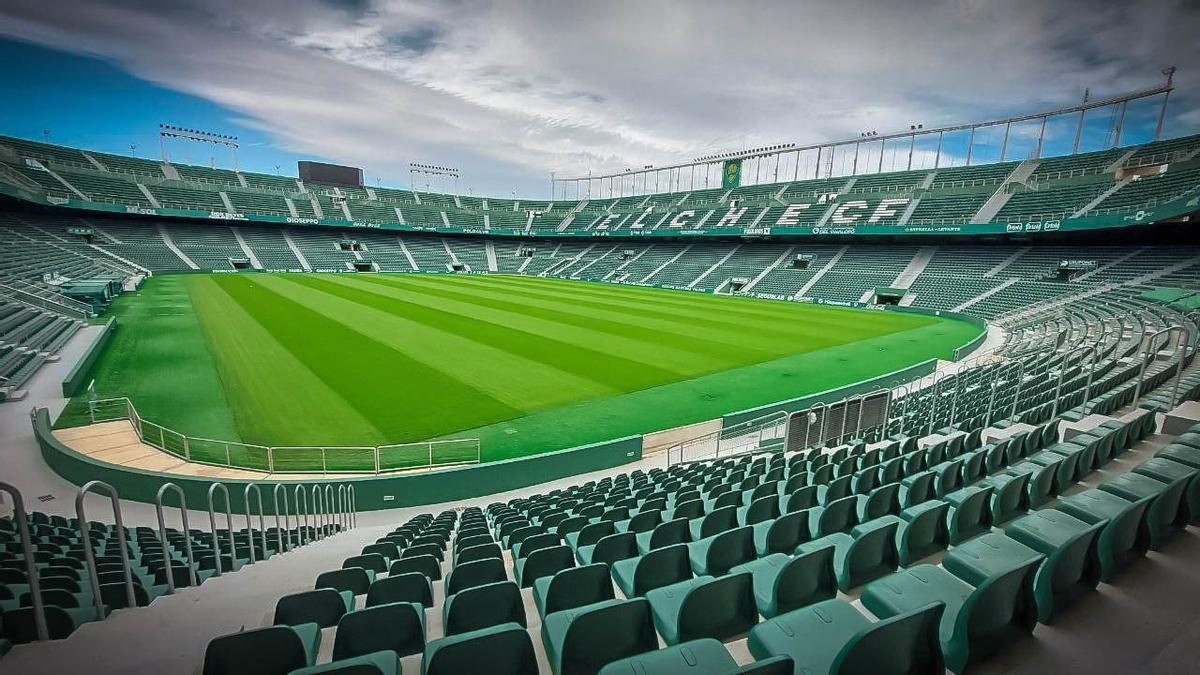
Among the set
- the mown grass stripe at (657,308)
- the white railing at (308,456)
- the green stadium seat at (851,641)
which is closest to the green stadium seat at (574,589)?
the green stadium seat at (851,641)

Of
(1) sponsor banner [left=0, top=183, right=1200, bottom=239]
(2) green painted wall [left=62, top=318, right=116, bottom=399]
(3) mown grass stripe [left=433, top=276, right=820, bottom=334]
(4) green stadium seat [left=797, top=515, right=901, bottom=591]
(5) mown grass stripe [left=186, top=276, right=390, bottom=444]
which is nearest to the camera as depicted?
(4) green stadium seat [left=797, top=515, right=901, bottom=591]

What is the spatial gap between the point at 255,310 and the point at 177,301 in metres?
6.92

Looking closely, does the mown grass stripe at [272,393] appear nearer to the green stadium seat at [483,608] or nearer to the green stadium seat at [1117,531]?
the green stadium seat at [483,608]

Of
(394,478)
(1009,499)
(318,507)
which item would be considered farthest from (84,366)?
(1009,499)

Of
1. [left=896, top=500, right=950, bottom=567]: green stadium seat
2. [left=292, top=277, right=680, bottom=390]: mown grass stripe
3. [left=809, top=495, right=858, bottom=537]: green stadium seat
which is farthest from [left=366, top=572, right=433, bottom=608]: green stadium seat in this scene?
[left=292, top=277, right=680, bottom=390]: mown grass stripe

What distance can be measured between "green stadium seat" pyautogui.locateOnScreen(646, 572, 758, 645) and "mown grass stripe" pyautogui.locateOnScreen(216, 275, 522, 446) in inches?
423

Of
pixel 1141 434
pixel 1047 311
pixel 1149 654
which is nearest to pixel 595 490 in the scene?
pixel 1149 654

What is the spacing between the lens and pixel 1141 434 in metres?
7.28

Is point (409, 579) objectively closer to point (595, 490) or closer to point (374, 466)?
point (595, 490)

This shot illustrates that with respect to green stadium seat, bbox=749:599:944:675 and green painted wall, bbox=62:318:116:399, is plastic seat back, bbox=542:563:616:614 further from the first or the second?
green painted wall, bbox=62:318:116:399

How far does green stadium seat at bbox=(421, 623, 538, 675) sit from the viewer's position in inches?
91.8

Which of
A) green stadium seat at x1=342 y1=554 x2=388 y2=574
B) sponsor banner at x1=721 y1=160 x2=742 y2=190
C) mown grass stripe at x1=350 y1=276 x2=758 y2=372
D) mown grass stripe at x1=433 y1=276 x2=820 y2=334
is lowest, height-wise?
mown grass stripe at x1=350 y1=276 x2=758 y2=372

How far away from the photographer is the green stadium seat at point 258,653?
2.53 meters

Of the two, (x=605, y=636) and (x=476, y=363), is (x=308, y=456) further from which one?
(x=476, y=363)
